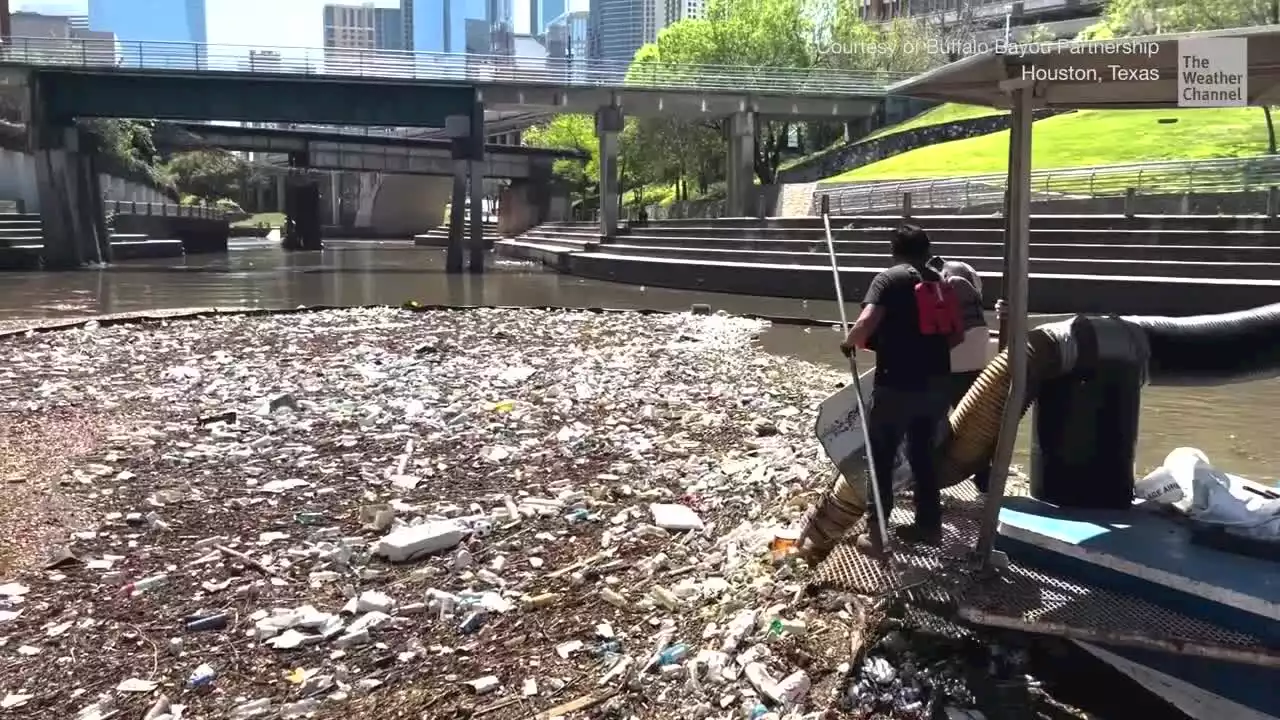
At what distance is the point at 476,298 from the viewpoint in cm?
2648

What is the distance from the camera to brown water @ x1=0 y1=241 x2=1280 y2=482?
9192 mm

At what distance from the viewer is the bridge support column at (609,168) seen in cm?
4175

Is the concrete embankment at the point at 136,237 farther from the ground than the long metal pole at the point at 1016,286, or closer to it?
farther from the ground

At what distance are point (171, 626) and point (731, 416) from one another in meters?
5.17

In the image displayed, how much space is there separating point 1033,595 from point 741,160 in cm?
4305

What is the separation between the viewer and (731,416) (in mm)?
8836

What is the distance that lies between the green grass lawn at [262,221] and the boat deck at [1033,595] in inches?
3456

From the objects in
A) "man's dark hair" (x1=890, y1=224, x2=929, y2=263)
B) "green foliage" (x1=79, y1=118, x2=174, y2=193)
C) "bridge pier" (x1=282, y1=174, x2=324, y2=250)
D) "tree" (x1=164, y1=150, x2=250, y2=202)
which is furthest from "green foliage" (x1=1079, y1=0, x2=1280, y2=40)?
"tree" (x1=164, y1=150, x2=250, y2=202)

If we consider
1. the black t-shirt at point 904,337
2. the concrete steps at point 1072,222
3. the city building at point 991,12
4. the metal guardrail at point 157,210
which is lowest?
the black t-shirt at point 904,337

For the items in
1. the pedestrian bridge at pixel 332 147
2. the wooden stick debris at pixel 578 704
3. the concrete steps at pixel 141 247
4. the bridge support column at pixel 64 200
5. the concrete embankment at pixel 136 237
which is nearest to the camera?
the wooden stick debris at pixel 578 704

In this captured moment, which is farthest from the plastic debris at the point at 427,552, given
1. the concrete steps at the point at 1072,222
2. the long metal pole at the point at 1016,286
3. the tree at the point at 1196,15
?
the tree at the point at 1196,15

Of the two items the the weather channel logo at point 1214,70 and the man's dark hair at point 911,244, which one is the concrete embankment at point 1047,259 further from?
the the weather channel logo at point 1214,70

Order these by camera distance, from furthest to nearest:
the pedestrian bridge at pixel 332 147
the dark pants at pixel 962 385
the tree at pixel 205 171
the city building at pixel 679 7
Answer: the city building at pixel 679 7
the tree at pixel 205 171
the pedestrian bridge at pixel 332 147
the dark pants at pixel 962 385

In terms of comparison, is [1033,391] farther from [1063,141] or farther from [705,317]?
[1063,141]
